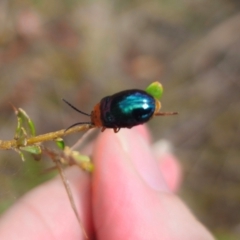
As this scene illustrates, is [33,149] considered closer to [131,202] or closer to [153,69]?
[131,202]

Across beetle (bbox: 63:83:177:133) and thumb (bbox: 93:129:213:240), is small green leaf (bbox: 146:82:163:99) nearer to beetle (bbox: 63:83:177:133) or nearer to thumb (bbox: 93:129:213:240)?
beetle (bbox: 63:83:177:133)

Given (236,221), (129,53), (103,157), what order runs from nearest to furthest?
(103,157) < (236,221) < (129,53)

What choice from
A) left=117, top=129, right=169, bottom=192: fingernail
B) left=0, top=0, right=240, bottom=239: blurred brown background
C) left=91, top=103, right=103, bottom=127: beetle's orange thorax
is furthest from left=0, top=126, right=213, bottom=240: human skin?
left=0, top=0, right=240, bottom=239: blurred brown background

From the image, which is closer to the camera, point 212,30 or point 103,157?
point 103,157

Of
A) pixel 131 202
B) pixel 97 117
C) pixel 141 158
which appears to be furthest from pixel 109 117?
pixel 141 158

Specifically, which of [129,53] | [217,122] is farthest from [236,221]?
[129,53]

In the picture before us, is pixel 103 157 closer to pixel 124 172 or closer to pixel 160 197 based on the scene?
pixel 124 172
